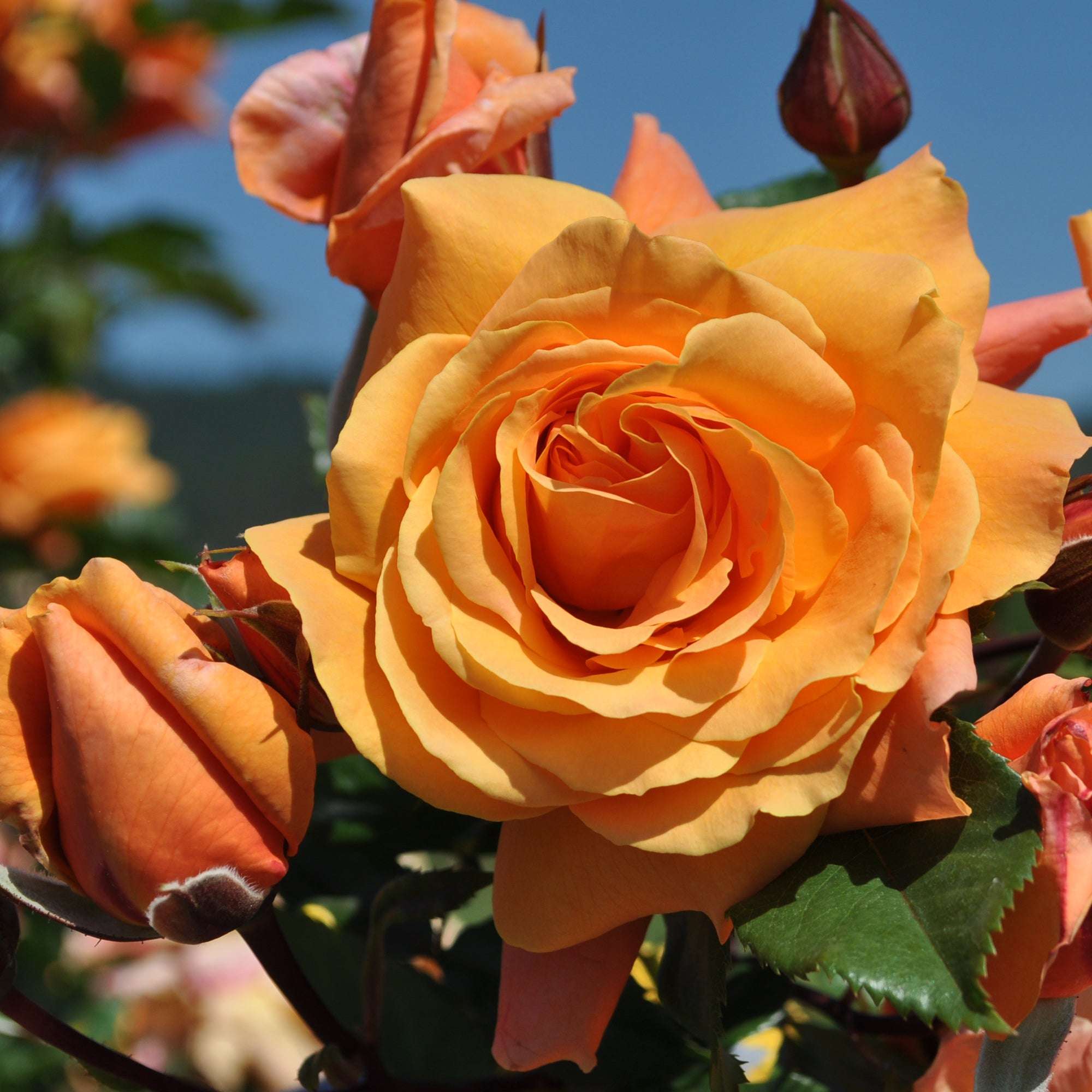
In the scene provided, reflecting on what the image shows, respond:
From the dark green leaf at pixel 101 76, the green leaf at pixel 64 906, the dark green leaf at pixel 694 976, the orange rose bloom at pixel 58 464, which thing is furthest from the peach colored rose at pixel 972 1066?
the dark green leaf at pixel 101 76

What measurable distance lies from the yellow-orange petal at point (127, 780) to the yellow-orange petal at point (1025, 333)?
0.33 metres

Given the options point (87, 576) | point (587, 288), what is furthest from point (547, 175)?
point (87, 576)

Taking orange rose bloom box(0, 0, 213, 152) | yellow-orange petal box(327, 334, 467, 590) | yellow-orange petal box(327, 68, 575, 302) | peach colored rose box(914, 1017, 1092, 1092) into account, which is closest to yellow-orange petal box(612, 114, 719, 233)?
yellow-orange petal box(327, 68, 575, 302)

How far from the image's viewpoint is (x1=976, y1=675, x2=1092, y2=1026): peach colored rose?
0.37 m

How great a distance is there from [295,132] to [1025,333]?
1.15 feet

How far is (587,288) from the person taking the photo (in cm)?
41

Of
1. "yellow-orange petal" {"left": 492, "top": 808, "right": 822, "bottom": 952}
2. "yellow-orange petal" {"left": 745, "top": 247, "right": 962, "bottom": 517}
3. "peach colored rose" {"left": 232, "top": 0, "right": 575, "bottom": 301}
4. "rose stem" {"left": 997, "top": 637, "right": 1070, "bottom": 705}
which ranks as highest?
"peach colored rose" {"left": 232, "top": 0, "right": 575, "bottom": 301}

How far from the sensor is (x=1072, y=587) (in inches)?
17.6

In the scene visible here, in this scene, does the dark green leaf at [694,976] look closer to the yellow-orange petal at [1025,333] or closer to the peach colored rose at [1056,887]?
the peach colored rose at [1056,887]

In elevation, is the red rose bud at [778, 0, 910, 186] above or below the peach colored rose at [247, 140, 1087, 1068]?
above

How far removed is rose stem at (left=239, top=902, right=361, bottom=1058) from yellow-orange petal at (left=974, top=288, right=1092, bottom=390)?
364 mm

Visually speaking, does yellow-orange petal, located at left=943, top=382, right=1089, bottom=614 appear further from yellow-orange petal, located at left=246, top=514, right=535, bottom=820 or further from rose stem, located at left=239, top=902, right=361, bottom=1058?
rose stem, located at left=239, top=902, right=361, bottom=1058

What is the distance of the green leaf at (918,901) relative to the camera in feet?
1.15

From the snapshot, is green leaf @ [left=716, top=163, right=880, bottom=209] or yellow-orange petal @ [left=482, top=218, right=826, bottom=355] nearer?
yellow-orange petal @ [left=482, top=218, right=826, bottom=355]
